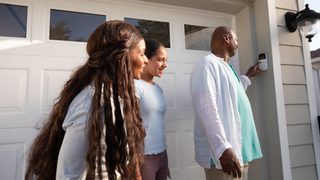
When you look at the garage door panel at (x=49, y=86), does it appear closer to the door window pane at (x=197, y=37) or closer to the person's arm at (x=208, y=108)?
the person's arm at (x=208, y=108)

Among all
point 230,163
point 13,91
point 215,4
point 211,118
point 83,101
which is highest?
point 215,4

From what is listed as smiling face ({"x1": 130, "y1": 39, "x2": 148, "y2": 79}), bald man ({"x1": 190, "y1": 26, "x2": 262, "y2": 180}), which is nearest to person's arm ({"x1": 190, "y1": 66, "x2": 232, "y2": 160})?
bald man ({"x1": 190, "y1": 26, "x2": 262, "y2": 180})

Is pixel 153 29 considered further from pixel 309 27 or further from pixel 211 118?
pixel 309 27

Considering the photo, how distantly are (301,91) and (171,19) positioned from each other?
1.72m

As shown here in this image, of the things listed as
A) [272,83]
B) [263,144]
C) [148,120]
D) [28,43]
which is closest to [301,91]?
[272,83]

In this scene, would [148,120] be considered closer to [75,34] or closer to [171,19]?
[75,34]

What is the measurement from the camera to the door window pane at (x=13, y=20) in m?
1.73

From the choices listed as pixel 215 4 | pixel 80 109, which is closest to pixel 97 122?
pixel 80 109

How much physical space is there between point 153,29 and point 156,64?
2.28ft

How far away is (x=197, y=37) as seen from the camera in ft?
8.02

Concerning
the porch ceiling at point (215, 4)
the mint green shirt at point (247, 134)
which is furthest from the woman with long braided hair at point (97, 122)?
the porch ceiling at point (215, 4)

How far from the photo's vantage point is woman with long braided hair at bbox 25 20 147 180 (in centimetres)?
72

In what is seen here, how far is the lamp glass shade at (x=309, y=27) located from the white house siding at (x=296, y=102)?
159 mm

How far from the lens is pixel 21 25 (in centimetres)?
178
